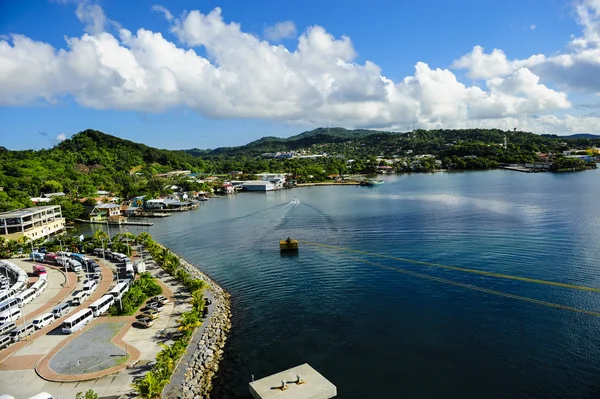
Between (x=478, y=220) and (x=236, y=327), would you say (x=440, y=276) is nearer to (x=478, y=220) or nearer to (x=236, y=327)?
(x=236, y=327)

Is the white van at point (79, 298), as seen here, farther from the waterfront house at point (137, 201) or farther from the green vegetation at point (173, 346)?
the waterfront house at point (137, 201)

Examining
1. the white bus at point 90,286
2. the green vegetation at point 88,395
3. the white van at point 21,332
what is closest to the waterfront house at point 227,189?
the white bus at point 90,286

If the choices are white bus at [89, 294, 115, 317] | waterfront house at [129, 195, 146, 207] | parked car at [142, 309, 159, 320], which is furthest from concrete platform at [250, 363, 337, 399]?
waterfront house at [129, 195, 146, 207]

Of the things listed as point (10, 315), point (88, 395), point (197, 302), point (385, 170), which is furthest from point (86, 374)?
point (385, 170)

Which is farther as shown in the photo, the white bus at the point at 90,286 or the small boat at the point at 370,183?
the small boat at the point at 370,183

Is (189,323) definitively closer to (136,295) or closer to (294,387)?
(136,295)

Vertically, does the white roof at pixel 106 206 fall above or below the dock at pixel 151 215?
above
